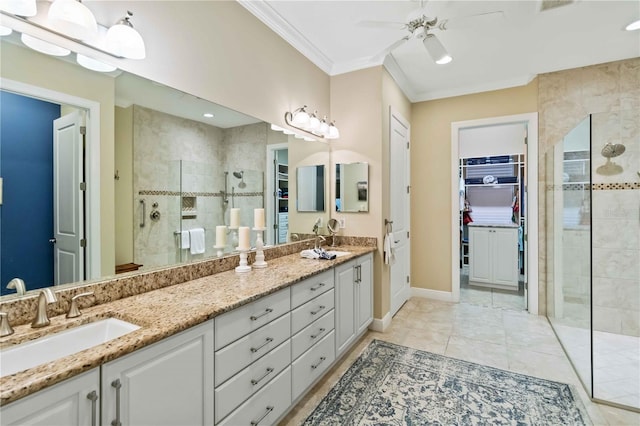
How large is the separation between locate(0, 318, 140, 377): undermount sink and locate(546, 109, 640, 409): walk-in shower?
3257 mm

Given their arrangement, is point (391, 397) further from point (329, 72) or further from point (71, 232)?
point (329, 72)

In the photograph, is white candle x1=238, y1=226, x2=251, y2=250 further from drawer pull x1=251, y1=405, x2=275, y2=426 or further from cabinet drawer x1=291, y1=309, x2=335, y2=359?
drawer pull x1=251, y1=405, x2=275, y2=426

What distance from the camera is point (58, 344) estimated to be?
1074 millimetres

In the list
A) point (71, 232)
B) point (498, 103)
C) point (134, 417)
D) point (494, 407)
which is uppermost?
point (498, 103)

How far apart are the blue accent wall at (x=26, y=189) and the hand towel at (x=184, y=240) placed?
2.03ft

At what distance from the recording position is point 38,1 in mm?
1243

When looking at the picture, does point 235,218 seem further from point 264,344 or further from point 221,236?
point 264,344

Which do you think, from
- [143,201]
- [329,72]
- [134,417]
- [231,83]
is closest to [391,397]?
[134,417]

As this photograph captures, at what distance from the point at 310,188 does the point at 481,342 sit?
2249 millimetres

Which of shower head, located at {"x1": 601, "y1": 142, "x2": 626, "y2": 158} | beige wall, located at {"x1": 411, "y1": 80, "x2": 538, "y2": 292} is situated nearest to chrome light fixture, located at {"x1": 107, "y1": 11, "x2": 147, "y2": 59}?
beige wall, located at {"x1": 411, "y1": 80, "x2": 538, "y2": 292}

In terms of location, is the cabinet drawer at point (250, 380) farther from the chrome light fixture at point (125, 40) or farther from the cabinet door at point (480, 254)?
the cabinet door at point (480, 254)

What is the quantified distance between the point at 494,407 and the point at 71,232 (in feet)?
8.64

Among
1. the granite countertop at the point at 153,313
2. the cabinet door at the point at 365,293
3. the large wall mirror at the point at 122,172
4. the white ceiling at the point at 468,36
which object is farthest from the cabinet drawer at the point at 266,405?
the white ceiling at the point at 468,36

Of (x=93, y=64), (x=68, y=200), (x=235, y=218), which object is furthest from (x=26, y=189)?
(x=235, y=218)
